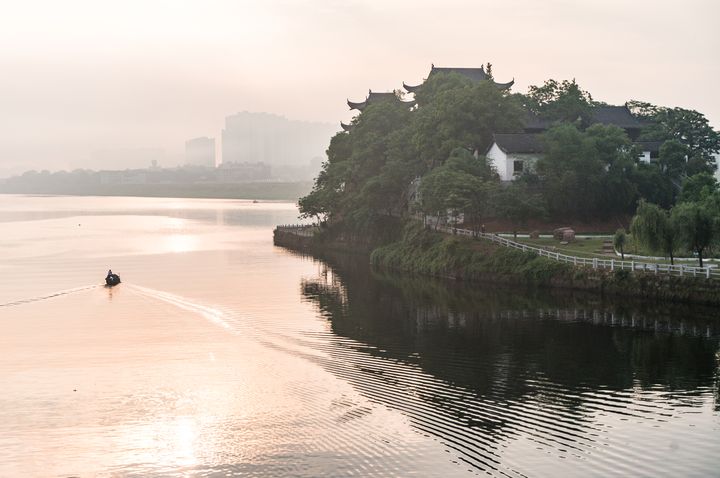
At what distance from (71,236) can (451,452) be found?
451 feet

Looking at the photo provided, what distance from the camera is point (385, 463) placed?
33.0 metres

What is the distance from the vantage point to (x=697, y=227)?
6481 cm

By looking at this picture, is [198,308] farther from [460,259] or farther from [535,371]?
[535,371]

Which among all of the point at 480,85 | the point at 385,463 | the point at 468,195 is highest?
the point at 480,85

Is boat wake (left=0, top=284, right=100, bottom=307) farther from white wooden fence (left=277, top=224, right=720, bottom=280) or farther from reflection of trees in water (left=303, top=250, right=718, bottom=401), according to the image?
white wooden fence (left=277, top=224, right=720, bottom=280)

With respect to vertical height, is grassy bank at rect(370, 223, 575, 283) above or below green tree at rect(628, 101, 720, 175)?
below

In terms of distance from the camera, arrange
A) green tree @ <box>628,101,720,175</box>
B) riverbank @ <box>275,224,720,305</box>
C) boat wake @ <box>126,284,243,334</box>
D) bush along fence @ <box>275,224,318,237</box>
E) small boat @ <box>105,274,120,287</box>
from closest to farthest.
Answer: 1. boat wake @ <box>126,284,243,334</box>
2. riverbank @ <box>275,224,720,305</box>
3. small boat @ <box>105,274,120,287</box>
4. green tree @ <box>628,101,720,175</box>
5. bush along fence @ <box>275,224,318,237</box>

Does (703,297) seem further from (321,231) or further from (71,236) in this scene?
(71,236)

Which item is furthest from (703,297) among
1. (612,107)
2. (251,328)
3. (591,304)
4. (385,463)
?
(612,107)

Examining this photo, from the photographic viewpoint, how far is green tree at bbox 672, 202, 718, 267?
64.7 metres

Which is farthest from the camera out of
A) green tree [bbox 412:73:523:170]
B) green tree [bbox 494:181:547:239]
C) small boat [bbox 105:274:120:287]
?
green tree [bbox 412:73:523:170]

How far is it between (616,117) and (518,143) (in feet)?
113

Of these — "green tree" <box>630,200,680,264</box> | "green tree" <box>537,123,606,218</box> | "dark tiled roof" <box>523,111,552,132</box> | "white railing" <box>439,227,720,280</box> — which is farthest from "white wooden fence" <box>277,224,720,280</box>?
"dark tiled roof" <box>523,111,552,132</box>

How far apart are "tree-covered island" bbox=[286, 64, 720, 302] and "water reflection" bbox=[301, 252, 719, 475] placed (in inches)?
324
